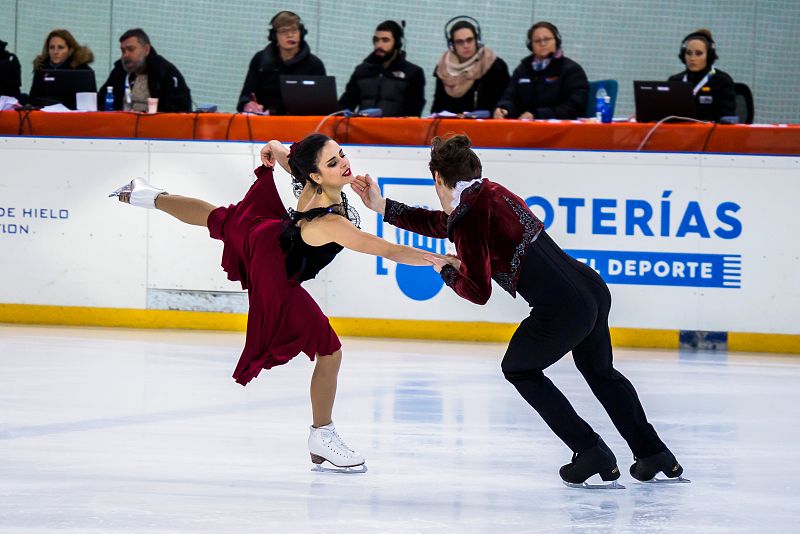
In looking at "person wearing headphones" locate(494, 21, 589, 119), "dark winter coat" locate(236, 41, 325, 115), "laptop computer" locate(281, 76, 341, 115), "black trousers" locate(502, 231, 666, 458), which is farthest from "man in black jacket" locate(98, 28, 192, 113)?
"black trousers" locate(502, 231, 666, 458)

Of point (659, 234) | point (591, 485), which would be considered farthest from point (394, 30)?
point (591, 485)

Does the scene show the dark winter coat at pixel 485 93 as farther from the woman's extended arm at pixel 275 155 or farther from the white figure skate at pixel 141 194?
the woman's extended arm at pixel 275 155

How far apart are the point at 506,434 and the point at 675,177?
10.3ft

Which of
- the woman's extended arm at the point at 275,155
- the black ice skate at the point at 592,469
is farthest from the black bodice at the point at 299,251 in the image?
the black ice skate at the point at 592,469

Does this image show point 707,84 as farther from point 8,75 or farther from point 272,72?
point 8,75

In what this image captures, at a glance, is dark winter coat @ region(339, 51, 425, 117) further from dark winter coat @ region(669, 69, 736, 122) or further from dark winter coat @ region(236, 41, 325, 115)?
dark winter coat @ region(669, 69, 736, 122)

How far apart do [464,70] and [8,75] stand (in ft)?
11.4

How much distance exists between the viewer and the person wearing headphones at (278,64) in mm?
8430

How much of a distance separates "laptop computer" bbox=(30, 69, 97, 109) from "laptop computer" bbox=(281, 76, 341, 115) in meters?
1.49

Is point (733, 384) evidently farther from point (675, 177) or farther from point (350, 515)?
point (350, 515)

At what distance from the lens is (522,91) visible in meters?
8.16

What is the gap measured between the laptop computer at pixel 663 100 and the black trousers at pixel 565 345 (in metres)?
3.79

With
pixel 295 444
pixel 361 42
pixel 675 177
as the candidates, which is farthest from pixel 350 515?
pixel 361 42

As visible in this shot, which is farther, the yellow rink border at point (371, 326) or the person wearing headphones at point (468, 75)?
the person wearing headphones at point (468, 75)
